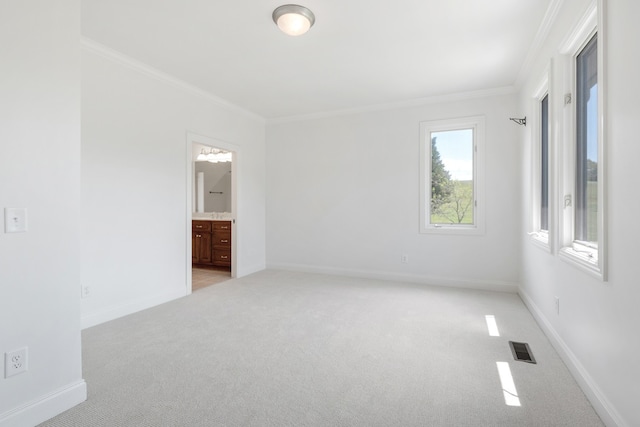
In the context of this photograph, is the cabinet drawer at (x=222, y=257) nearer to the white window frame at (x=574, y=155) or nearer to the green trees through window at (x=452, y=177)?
the green trees through window at (x=452, y=177)

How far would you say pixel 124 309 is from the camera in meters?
3.38

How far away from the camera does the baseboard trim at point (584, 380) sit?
1638 millimetres

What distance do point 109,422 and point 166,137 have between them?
302 centimetres

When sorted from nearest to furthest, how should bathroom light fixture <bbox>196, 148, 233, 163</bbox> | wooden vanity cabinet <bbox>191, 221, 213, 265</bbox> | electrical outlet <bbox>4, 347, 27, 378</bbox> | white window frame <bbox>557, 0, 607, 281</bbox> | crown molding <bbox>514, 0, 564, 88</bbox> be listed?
electrical outlet <bbox>4, 347, 27, 378</bbox> < white window frame <bbox>557, 0, 607, 281</bbox> < crown molding <bbox>514, 0, 564, 88</bbox> < wooden vanity cabinet <bbox>191, 221, 213, 265</bbox> < bathroom light fixture <bbox>196, 148, 233, 163</bbox>

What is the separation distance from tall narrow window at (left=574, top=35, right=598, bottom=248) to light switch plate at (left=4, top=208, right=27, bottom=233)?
128 inches

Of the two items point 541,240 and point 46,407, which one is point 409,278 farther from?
point 46,407

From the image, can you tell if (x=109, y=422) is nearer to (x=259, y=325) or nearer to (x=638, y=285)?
(x=259, y=325)

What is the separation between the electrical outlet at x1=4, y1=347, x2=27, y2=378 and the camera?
1.60 m

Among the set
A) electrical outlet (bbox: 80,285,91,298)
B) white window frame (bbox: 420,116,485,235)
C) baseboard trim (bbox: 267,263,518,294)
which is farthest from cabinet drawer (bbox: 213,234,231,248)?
white window frame (bbox: 420,116,485,235)

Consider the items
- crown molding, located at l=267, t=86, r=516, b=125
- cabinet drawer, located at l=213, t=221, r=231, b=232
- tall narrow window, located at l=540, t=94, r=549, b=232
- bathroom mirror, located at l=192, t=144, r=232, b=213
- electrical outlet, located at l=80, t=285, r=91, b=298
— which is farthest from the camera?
bathroom mirror, located at l=192, t=144, r=232, b=213

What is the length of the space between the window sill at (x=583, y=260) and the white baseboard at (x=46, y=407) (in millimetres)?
2941

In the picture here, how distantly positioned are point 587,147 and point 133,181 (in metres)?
4.00

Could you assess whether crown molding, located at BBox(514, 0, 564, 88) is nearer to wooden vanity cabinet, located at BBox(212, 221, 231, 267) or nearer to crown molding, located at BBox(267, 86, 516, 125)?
crown molding, located at BBox(267, 86, 516, 125)

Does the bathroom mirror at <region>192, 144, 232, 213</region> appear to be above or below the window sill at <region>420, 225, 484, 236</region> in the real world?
above
